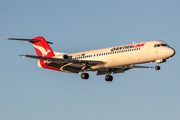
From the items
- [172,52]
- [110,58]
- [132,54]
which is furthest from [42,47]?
[172,52]

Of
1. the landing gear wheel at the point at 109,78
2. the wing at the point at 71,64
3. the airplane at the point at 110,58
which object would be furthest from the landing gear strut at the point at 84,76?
the landing gear wheel at the point at 109,78

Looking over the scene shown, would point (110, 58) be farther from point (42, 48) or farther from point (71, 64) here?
point (42, 48)

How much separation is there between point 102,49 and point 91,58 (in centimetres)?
195

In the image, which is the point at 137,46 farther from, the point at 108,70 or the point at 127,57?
the point at 108,70

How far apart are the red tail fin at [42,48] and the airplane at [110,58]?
8.1 inches

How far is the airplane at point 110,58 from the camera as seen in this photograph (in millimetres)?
39000

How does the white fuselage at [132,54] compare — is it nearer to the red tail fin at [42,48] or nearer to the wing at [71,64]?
the wing at [71,64]

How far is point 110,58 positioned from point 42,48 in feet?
44.6

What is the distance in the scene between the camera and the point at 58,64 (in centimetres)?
4456

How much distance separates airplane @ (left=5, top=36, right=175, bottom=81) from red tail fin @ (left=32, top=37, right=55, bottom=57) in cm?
20

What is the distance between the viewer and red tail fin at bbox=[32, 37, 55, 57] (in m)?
50.5

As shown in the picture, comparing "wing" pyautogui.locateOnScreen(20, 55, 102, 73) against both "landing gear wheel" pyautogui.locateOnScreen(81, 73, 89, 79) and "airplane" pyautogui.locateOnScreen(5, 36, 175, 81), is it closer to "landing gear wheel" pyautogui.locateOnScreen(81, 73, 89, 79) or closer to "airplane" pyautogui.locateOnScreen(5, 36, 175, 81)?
"airplane" pyautogui.locateOnScreen(5, 36, 175, 81)

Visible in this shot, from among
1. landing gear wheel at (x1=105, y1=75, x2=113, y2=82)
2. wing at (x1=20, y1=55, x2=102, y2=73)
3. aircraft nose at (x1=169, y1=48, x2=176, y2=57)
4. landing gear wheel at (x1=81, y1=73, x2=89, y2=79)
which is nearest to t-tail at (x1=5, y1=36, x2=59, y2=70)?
wing at (x1=20, y1=55, x2=102, y2=73)

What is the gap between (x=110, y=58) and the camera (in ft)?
137
